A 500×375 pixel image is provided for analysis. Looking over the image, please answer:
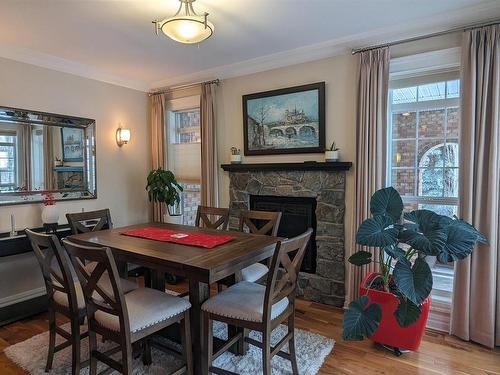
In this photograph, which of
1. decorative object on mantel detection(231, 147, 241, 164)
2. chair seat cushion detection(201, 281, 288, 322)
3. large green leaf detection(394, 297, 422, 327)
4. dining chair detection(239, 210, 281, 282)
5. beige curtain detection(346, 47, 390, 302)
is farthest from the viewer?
decorative object on mantel detection(231, 147, 241, 164)

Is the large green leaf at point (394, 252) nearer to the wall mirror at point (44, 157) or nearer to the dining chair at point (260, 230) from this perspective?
the dining chair at point (260, 230)

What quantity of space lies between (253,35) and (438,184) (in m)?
2.30

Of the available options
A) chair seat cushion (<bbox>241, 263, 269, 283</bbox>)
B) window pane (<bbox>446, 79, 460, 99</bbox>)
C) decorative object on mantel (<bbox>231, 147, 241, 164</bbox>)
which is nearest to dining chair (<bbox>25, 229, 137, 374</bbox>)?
chair seat cushion (<bbox>241, 263, 269, 283</bbox>)

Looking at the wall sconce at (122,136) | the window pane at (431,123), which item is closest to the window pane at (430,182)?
the window pane at (431,123)

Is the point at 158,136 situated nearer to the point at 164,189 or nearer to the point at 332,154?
the point at 164,189

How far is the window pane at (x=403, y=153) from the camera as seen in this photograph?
121 inches

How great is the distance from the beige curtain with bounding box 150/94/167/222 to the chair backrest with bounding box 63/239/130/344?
2.80 metres

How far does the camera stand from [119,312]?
5.51ft

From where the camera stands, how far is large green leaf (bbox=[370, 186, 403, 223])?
2.41m

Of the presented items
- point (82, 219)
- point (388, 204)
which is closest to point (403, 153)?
point (388, 204)

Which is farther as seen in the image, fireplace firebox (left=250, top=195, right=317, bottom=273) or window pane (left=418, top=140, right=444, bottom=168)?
fireplace firebox (left=250, top=195, right=317, bottom=273)

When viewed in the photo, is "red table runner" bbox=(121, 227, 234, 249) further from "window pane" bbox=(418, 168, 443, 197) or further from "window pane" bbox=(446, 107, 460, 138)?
"window pane" bbox=(446, 107, 460, 138)

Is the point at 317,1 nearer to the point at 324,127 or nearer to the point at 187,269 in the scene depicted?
the point at 324,127

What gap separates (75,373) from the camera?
1960 millimetres
